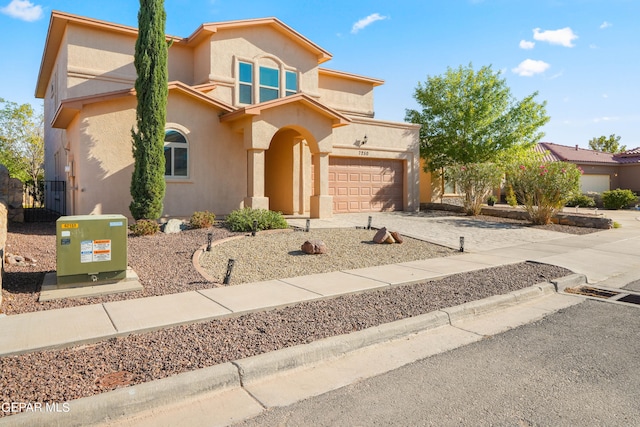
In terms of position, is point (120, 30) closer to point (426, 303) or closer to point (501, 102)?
point (426, 303)

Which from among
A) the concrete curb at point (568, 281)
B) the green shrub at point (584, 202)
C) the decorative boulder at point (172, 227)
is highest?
the green shrub at point (584, 202)

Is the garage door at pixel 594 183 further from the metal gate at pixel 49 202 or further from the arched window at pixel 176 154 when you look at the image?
the metal gate at pixel 49 202

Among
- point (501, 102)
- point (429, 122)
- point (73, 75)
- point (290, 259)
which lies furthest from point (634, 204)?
point (73, 75)

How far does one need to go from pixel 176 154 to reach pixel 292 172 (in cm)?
504

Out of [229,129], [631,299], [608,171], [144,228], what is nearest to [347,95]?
[229,129]

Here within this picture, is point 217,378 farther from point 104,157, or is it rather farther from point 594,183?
point 594,183

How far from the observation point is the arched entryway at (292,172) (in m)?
18.0

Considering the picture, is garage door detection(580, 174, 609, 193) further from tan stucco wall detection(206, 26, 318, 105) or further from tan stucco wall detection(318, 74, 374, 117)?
tan stucco wall detection(206, 26, 318, 105)

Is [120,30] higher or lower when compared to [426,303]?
higher

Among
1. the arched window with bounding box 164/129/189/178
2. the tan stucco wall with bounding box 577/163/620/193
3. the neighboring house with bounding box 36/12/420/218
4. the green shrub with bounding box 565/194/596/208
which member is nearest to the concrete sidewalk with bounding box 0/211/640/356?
the neighboring house with bounding box 36/12/420/218

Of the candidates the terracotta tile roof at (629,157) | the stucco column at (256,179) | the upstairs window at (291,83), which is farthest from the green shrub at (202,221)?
the terracotta tile roof at (629,157)

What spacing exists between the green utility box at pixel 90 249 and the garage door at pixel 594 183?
36.9 meters

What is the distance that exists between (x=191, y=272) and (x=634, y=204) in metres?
30.4

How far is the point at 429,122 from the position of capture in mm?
24031
